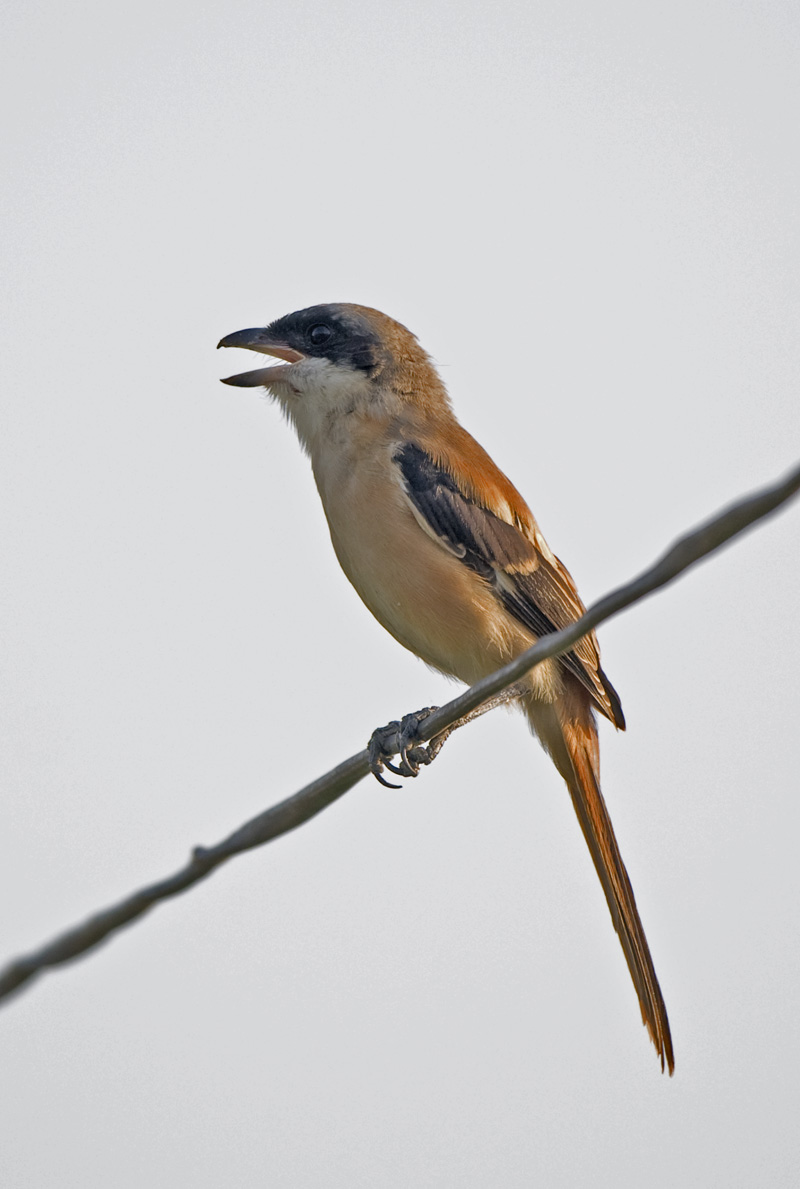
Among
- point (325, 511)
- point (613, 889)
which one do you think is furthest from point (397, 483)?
point (613, 889)

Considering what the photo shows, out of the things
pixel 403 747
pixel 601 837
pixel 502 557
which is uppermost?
pixel 502 557

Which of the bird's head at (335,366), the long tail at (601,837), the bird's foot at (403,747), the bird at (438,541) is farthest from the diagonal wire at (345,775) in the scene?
the bird's head at (335,366)

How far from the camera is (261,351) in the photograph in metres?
5.86

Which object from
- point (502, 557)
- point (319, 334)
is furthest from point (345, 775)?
point (319, 334)

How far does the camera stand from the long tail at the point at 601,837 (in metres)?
4.83

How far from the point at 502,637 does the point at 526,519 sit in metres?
0.76

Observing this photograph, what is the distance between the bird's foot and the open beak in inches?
78.8

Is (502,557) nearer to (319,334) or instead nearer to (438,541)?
(438,541)

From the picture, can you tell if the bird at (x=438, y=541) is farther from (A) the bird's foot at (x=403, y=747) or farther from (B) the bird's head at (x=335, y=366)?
(A) the bird's foot at (x=403, y=747)

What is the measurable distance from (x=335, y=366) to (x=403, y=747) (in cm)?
212

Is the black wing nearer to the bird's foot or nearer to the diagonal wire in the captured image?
the bird's foot

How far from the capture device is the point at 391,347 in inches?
230

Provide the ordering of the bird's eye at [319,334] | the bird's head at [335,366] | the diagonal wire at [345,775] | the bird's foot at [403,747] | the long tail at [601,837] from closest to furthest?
the diagonal wire at [345,775]
the bird's foot at [403,747]
the long tail at [601,837]
the bird's head at [335,366]
the bird's eye at [319,334]

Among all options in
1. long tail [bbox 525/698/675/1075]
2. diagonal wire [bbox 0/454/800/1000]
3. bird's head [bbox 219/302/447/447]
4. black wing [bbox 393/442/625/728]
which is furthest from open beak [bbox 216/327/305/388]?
diagonal wire [bbox 0/454/800/1000]
